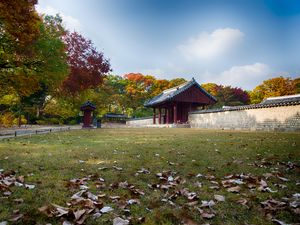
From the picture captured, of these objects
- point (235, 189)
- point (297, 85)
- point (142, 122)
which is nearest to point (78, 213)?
point (235, 189)

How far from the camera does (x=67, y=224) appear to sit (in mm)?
2174

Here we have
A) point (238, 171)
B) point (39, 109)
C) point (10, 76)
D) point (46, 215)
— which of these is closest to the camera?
point (46, 215)

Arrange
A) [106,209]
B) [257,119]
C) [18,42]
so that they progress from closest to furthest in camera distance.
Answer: [106,209], [18,42], [257,119]

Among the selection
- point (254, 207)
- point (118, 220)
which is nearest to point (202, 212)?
point (254, 207)

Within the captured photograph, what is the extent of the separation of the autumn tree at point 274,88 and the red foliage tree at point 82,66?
3139 cm

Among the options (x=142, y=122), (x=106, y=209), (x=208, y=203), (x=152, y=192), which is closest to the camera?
(x=106, y=209)

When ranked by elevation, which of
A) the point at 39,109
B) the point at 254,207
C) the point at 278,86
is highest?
the point at 278,86

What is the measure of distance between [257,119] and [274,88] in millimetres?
29701

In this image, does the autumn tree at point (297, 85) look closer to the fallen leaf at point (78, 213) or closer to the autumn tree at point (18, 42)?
the autumn tree at point (18, 42)

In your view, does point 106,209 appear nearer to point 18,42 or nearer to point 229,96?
point 18,42

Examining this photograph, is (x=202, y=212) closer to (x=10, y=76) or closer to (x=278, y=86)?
(x=10, y=76)

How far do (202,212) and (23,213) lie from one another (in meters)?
1.82

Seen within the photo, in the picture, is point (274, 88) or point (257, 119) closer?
point (257, 119)

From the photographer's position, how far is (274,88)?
4569 centimetres
